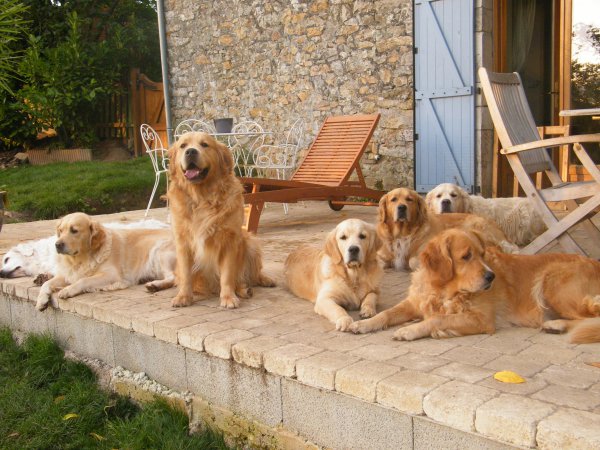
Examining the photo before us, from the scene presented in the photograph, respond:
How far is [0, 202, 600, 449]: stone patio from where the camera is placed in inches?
94.8

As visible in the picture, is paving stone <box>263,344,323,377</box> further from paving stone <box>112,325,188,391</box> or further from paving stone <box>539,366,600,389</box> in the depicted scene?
paving stone <box>539,366,600,389</box>

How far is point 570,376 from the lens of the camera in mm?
2734

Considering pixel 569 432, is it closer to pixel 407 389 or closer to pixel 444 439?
pixel 444 439

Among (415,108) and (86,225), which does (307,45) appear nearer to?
(415,108)

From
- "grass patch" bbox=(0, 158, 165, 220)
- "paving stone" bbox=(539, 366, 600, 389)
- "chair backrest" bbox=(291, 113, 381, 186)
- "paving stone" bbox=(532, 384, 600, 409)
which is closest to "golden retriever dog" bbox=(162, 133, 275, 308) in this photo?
"paving stone" bbox=(539, 366, 600, 389)

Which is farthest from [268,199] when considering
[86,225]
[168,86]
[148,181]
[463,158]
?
[168,86]

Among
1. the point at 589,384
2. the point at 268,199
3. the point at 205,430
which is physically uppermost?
the point at 268,199

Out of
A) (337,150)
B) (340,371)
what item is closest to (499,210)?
(337,150)

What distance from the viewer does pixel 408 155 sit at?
9.67m

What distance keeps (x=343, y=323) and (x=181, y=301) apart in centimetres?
127

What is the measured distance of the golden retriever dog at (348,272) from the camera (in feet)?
12.9

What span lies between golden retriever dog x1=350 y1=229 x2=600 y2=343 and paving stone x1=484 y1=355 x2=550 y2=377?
0.41 m

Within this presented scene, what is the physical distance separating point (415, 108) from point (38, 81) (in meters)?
10.3

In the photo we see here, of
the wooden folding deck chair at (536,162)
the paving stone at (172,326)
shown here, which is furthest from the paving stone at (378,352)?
the wooden folding deck chair at (536,162)
